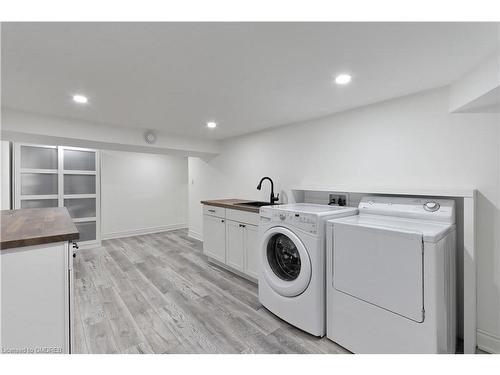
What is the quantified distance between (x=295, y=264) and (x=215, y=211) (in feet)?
5.18

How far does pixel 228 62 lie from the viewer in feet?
4.63

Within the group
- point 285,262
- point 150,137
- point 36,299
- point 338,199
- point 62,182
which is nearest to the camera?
point 36,299

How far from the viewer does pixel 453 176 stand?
5.74 feet

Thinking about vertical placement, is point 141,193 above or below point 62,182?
below

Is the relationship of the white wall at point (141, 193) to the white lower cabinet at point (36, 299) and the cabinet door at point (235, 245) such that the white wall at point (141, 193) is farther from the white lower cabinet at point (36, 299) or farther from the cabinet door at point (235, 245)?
the white lower cabinet at point (36, 299)

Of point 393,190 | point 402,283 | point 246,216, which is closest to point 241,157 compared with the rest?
point 246,216

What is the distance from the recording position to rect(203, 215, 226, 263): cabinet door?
10.2 feet

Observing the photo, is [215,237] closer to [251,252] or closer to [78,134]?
[251,252]

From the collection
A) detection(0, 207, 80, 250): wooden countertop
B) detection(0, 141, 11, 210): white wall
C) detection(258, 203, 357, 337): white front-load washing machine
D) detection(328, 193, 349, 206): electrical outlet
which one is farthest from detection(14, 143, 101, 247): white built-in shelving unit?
detection(328, 193, 349, 206): electrical outlet

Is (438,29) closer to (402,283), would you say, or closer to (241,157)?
(402,283)

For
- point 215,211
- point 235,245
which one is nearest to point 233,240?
point 235,245

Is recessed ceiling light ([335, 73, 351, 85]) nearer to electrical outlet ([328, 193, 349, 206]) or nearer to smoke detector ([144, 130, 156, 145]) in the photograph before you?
electrical outlet ([328, 193, 349, 206])

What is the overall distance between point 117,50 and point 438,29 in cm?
166

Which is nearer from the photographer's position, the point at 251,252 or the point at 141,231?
the point at 251,252
